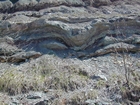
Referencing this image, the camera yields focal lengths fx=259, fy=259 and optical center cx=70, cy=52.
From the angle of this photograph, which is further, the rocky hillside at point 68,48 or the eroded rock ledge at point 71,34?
the eroded rock ledge at point 71,34

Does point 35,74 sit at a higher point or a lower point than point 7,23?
lower

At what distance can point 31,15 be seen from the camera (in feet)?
22.2

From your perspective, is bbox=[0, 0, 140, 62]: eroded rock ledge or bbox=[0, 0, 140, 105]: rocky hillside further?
bbox=[0, 0, 140, 62]: eroded rock ledge

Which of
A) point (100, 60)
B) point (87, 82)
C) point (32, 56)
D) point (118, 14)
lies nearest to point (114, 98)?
point (87, 82)

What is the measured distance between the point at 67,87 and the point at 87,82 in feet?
1.33

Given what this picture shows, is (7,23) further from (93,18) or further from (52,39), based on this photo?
(93,18)

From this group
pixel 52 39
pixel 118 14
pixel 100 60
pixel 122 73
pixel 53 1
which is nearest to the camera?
pixel 122 73

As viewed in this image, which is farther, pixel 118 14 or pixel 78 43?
pixel 118 14

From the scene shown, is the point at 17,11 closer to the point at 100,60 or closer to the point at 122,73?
the point at 100,60

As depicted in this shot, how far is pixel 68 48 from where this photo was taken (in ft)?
19.4

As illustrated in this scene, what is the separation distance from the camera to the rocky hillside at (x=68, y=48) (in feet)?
15.8

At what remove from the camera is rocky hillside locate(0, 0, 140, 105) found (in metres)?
4.82

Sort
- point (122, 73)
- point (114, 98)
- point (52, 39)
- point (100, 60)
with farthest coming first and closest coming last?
1. point (52, 39)
2. point (100, 60)
3. point (122, 73)
4. point (114, 98)

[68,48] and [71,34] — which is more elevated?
[71,34]
